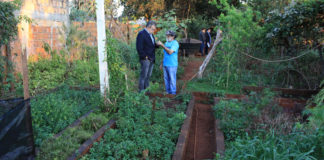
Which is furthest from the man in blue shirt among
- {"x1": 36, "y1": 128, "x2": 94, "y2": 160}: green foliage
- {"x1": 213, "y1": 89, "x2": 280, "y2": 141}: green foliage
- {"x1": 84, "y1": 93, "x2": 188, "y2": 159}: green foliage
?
{"x1": 36, "y1": 128, "x2": 94, "y2": 160}: green foliage

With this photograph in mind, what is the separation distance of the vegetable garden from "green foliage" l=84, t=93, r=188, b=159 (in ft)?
0.06

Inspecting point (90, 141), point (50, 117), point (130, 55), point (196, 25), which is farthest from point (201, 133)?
point (196, 25)

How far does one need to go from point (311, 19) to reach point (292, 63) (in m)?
1.65

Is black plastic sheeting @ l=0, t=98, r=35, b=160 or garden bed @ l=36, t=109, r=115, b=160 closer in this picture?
black plastic sheeting @ l=0, t=98, r=35, b=160

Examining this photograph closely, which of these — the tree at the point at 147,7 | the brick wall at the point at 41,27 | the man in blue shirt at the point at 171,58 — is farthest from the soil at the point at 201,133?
the tree at the point at 147,7

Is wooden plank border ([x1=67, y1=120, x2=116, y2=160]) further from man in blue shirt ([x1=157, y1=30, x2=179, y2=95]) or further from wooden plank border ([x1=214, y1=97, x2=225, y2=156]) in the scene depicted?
man in blue shirt ([x1=157, y1=30, x2=179, y2=95])

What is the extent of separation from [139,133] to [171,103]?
2046 mm

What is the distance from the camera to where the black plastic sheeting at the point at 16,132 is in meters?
2.50

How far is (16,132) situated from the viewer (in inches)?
105

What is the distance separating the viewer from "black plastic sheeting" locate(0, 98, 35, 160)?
2.50 metres

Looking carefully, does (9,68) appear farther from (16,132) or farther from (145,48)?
(16,132)

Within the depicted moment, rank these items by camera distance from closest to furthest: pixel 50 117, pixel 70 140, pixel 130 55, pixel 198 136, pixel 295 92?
pixel 70 140 < pixel 50 117 < pixel 198 136 < pixel 295 92 < pixel 130 55

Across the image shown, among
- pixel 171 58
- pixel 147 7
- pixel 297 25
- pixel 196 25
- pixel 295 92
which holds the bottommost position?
pixel 295 92

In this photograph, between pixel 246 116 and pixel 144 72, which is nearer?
pixel 246 116
